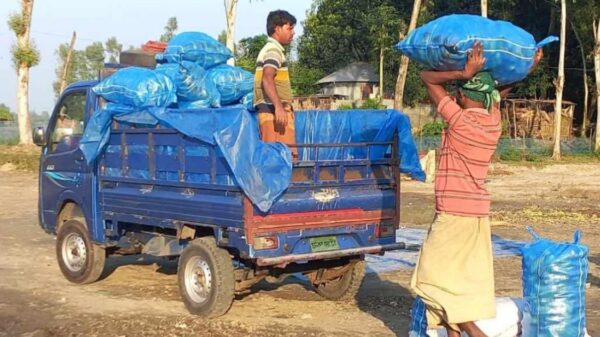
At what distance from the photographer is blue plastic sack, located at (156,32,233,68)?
8.05m

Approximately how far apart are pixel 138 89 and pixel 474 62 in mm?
3885

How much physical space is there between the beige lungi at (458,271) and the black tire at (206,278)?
2.33 meters

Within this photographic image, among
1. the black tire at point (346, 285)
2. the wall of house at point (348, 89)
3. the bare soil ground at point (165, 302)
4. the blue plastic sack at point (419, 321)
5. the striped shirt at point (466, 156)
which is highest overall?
the wall of house at point (348, 89)

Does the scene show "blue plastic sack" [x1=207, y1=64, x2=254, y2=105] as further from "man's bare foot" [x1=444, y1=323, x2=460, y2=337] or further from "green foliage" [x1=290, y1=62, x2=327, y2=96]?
"green foliage" [x1=290, y1=62, x2=327, y2=96]

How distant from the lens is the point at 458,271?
15.9 ft

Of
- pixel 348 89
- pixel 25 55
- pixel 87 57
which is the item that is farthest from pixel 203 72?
pixel 87 57

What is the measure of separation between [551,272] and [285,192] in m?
2.32

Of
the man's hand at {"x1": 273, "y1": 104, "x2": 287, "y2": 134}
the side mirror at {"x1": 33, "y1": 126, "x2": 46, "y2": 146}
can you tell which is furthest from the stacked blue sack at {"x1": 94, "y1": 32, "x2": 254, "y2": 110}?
the side mirror at {"x1": 33, "y1": 126, "x2": 46, "y2": 146}

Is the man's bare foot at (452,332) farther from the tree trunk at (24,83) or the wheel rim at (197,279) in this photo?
the tree trunk at (24,83)

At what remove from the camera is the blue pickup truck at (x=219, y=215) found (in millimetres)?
6617

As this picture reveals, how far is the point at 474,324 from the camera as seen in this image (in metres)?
4.93

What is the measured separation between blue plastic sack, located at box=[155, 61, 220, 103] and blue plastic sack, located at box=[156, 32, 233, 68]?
0.07 m

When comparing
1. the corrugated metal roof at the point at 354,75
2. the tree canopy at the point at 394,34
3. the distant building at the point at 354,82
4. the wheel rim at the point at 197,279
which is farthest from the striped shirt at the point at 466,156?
the corrugated metal roof at the point at 354,75

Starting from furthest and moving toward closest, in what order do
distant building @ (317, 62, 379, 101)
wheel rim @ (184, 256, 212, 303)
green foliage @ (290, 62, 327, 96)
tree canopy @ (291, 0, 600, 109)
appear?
1. green foliage @ (290, 62, 327, 96)
2. distant building @ (317, 62, 379, 101)
3. tree canopy @ (291, 0, 600, 109)
4. wheel rim @ (184, 256, 212, 303)
